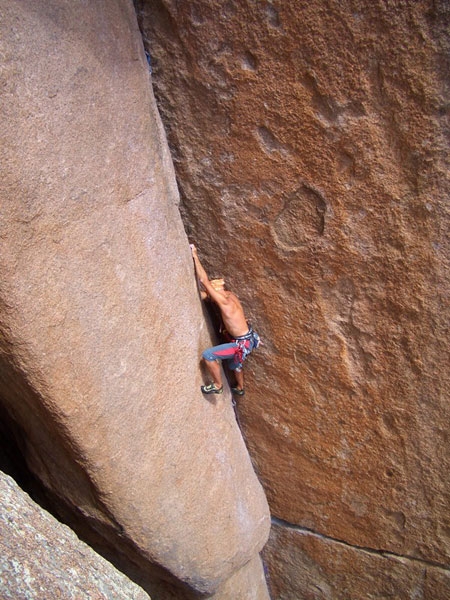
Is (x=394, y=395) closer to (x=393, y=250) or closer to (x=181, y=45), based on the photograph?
(x=393, y=250)

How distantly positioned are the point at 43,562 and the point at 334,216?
96 cm

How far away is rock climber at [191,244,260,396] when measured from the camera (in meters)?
1.52

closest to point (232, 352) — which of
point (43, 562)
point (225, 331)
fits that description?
point (225, 331)

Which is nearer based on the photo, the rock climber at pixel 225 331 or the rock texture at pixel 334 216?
the rock texture at pixel 334 216

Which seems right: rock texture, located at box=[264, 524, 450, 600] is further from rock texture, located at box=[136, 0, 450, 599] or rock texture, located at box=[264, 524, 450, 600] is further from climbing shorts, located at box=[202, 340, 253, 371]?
climbing shorts, located at box=[202, 340, 253, 371]

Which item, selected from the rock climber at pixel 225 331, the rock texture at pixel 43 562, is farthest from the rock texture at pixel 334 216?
the rock texture at pixel 43 562

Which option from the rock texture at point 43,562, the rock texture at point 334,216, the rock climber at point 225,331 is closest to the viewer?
the rock texture at point 43,562

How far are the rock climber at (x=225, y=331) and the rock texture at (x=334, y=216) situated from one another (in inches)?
1.8

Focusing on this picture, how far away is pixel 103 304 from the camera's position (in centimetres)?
118

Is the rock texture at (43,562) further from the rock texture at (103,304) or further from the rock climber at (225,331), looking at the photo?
the rock climber at (225,331)

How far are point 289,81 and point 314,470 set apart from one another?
3.97 feet

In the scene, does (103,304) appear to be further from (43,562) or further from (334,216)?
(334,216)

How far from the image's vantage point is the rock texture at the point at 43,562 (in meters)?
0.88

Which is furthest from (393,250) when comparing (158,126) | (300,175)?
(158,126)
